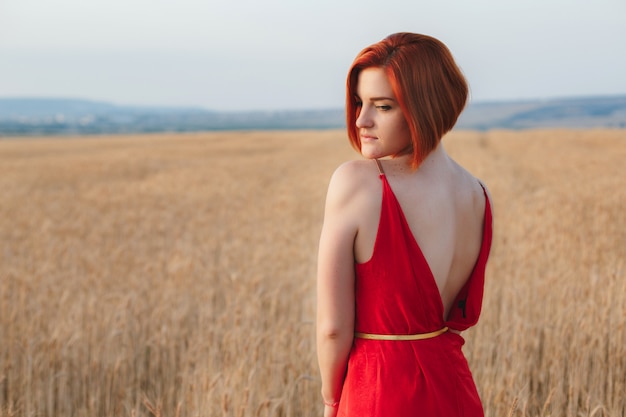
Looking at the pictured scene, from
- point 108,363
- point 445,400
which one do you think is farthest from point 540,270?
point 445,400

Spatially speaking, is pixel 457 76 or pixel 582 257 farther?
pixel 582 257

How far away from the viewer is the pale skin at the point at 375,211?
1.61 m

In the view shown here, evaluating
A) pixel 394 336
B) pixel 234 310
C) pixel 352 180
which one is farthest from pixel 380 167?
pixel 234 310

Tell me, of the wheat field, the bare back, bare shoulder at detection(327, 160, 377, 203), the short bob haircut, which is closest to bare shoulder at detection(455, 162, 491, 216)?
the bare back

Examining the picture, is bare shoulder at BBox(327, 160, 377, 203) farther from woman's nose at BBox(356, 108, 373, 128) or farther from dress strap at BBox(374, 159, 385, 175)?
woman's nose at BBox(356, 108, 373, 128)

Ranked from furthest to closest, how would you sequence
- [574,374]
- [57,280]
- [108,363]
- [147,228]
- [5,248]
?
[147,228], [5,248], [57,280], [108,363], [574,374]

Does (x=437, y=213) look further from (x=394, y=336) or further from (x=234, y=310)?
(x=234, y=310)

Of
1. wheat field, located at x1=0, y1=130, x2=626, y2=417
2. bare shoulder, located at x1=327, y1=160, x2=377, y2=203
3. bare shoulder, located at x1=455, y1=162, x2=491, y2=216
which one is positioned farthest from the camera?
wheat field, located at x1=0, y1=130, x2=626, y2=417

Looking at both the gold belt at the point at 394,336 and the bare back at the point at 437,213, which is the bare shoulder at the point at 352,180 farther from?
the gold belt at the point at 394,336

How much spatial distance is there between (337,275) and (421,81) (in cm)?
51

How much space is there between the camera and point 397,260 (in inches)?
63.6

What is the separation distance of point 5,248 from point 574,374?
6861 mm

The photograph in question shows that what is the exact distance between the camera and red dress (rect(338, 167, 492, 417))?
1606 millimetres

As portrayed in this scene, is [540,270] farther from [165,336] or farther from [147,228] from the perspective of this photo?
[147,228]
